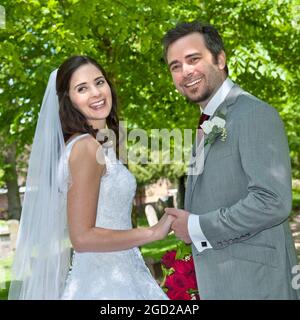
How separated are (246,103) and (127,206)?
1.48 metres

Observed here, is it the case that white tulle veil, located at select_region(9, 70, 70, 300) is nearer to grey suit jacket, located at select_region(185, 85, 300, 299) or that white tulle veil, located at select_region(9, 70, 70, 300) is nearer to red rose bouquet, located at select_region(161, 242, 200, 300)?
red rose bouquet, located at select_region(161, 242, 200, 300)

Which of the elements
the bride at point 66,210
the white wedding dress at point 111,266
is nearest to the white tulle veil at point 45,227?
the bride at point 66,210

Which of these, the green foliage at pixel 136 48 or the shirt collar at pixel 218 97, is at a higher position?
the green foliage at pixel 136 48

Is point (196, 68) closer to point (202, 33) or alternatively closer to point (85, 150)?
point (202, 33)

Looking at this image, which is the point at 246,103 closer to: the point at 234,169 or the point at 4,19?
the point at 234,169

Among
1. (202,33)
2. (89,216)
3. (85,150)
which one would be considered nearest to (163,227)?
(89,216)

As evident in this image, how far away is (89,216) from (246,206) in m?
1.18

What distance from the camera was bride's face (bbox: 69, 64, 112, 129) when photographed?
4430 mm

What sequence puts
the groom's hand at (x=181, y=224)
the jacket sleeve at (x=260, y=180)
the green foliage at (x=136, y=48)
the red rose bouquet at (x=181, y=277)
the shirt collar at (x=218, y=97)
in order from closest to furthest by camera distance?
1. the jacket sleeve at (x=260, y=180)
2. the groom's hand at (x=181, y=224)
3. the shirt collar at (x=218, y=97)
4. the red rose bouquet at (x=181, y=277)
5. the green foliage at (x=136, y=48)

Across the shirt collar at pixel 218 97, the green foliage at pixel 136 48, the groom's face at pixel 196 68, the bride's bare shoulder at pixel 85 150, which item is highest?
the green foliage at pixel 136 48

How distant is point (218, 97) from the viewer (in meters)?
3.84

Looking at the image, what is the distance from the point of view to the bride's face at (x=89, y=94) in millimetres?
4430

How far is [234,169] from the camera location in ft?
11.4

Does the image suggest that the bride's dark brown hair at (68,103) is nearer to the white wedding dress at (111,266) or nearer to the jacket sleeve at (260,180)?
the white wedding dress at (111,266)
